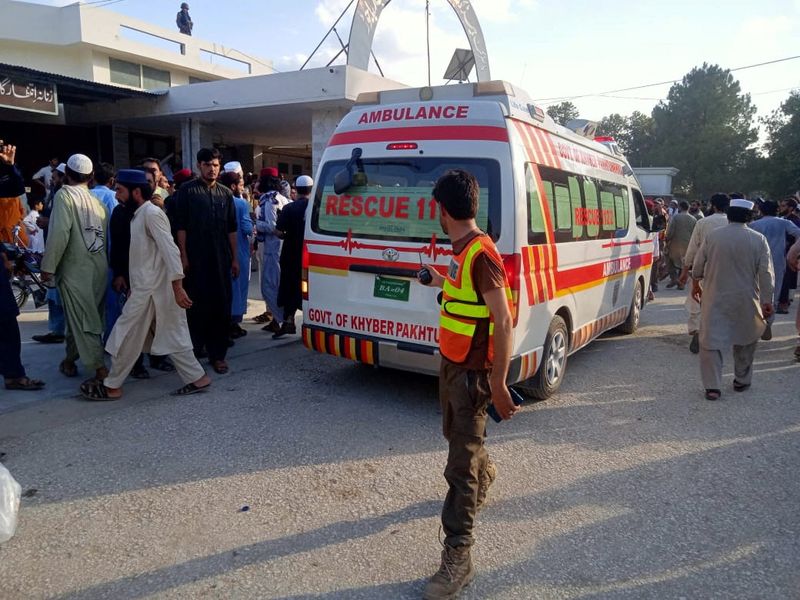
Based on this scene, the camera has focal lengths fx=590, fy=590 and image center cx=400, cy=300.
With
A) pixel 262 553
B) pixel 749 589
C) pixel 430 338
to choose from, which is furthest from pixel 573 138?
pixel 262 553

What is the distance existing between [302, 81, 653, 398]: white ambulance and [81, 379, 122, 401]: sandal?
1681mm

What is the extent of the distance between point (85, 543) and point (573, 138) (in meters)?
5.12

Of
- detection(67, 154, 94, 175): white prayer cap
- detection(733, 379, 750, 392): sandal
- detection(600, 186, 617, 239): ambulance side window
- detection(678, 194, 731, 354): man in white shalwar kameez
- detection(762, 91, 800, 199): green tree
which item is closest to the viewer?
detection(67, 154, 94, 175): white prayer cap

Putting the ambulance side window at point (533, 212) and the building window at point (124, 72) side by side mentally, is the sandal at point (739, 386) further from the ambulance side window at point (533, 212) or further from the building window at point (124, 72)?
the building window at point (124, 72)

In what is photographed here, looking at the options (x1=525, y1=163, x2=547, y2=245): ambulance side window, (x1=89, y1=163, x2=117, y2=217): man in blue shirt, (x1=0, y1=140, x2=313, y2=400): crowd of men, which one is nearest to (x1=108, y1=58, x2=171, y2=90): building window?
(x1=0, y1=140, x2=313, y2=400): crowd of men

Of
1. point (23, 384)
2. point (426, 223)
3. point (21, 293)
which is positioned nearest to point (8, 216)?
point (23, 384)

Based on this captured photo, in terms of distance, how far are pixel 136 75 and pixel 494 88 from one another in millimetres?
21452

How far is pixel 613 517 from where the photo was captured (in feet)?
10.8

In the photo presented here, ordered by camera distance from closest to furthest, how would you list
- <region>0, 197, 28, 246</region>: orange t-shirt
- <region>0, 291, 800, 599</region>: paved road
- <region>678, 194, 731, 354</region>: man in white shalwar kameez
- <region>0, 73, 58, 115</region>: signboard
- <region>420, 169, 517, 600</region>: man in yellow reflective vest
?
<region>420, 169, 517, 600</region>: man in yellow reflective vest, <region>0, 291, 800, 599</region>: paved road, <region>0, 197, 28, 246</region>: orange t-shirt, <region>678, 194, 731, 354</region>: man in white shalwar kameez, <region>0, 73, 58, 115</region>: signboard

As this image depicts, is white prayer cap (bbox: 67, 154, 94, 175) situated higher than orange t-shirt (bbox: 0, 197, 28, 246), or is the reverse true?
white prayer cap (bbox: 67, 154, 94, 175)

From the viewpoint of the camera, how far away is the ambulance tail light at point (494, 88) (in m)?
4.55

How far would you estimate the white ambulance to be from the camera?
171 inches

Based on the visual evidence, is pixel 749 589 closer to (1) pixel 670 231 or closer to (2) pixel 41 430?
(2) pixel 41 430

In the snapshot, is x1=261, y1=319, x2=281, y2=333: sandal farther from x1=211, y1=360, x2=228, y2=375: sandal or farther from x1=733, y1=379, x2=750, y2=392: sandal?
x1=733, y1=379, x2=750, y2=392: sandal
